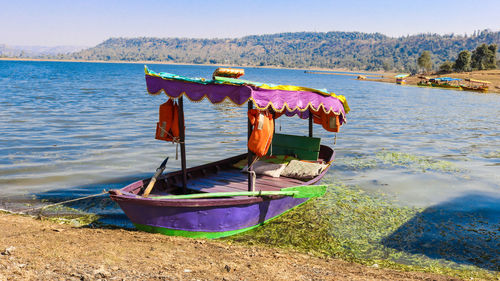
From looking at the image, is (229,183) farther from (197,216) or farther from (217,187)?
(197,216)

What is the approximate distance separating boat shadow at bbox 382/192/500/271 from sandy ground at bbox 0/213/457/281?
179 centimetres

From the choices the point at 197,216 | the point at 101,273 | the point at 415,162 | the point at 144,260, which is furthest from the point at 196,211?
the point at 415,162

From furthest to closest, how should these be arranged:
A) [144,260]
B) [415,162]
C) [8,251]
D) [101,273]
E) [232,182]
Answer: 1. [415,162]
2. [232,182]
3. [144,260]
4. [8,251]
5. [101,273]

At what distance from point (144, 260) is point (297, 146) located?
806 cm

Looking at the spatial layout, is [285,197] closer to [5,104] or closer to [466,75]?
[5,104]

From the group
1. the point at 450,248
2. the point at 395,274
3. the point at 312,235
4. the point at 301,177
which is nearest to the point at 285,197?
the point at 312,235

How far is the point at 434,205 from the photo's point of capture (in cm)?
1267

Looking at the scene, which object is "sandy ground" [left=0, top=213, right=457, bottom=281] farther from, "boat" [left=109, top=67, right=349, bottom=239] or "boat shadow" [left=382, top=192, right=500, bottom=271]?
"boat shadow" [left=382, top=192, right=500, bottom=271]

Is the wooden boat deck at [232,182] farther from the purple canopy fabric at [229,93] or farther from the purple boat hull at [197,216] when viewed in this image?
the purple canopy fabric at [229,93]

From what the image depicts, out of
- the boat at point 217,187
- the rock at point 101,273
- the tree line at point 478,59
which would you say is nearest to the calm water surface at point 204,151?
the boat at point 217,187

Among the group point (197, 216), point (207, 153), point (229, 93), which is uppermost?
point (229, 93)

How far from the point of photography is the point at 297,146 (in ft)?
46.1

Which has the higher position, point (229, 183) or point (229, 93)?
point (229, 93)

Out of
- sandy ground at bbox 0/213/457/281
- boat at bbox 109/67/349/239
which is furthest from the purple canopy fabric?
sandy ground at bbox 0/213/457/281
